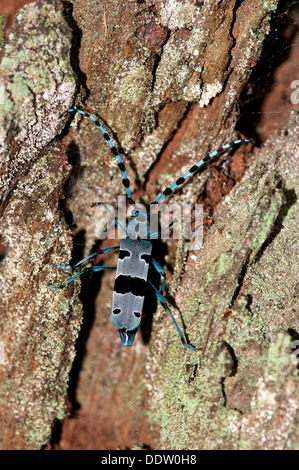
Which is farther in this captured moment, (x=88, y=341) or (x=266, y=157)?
(x=88, y=341)

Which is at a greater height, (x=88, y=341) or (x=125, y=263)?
(x=125, y=263)

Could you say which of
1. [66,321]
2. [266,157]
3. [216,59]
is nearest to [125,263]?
[66,321]

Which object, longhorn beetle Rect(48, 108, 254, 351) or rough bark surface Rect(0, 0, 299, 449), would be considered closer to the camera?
rough bark surface Rect(0, 0, 299, 449)

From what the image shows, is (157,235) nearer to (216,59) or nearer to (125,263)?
(125,263)

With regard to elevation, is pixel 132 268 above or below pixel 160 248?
below
